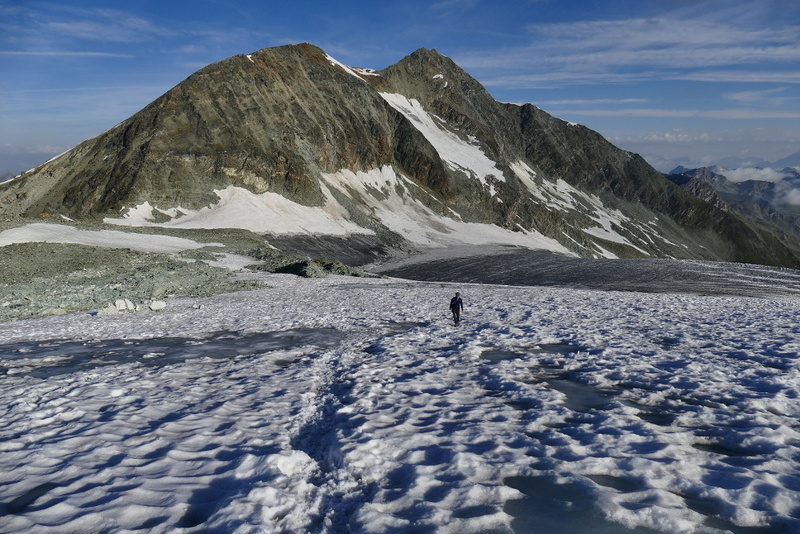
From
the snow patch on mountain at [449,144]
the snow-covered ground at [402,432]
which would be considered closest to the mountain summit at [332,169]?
the snow patch on mountain at [449,144]

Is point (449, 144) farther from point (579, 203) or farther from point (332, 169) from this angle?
point (579, 203)

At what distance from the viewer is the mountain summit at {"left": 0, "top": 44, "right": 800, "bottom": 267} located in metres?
84.1

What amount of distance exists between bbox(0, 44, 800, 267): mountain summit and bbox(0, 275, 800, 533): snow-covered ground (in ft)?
228

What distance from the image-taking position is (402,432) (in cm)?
880

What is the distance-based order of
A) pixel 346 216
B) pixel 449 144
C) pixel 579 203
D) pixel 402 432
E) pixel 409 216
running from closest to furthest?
pixel 402 432 → pixel 346 216 → pixel 409 216 → pixel 449 144 → pixel 579 203

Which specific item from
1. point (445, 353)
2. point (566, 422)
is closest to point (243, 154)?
point (445, 353)

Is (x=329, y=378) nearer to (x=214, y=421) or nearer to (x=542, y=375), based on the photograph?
(x=214, y=421)

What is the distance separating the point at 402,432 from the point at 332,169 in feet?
336

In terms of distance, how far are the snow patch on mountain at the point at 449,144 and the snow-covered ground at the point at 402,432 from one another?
121 m

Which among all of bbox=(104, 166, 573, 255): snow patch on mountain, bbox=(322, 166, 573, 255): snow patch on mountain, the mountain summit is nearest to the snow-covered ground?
bbox=(104, 166, 573, 255): snow patch on mountain

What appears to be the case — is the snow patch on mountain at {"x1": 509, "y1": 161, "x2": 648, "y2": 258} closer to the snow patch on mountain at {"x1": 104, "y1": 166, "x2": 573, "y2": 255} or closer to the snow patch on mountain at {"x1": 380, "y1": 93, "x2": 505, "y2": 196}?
the snow patch on mountain at {"x1": 380, "y1": 93, "x2": 505, "y2": 196}

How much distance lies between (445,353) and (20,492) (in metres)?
10.4

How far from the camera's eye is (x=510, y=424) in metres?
9.20

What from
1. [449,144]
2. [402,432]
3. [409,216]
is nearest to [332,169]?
[409,216]
